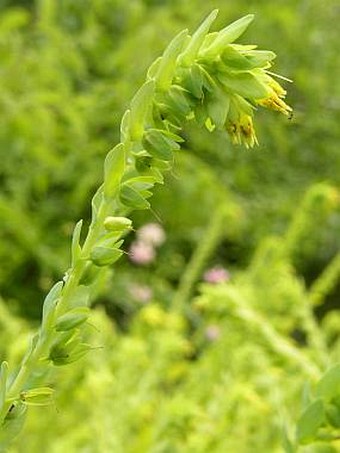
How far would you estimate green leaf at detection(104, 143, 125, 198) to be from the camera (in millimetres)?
416

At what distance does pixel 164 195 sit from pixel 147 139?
2.41 metres

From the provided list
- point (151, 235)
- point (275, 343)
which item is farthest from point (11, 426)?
point (151, 235)

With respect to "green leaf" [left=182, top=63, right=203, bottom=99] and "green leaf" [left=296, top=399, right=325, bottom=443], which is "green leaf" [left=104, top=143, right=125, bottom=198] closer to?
"green leaf" [left=182, top=63, right=203, bottom=99]

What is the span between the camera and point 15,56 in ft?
8.51

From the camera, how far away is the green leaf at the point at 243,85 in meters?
0.42

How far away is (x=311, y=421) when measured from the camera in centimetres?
52

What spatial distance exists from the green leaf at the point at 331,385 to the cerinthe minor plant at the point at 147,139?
0.46ft

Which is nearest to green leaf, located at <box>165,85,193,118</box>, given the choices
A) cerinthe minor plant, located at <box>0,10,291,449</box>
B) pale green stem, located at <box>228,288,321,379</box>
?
cerinthe minor plant, located at <box>0,10,291,449</box>

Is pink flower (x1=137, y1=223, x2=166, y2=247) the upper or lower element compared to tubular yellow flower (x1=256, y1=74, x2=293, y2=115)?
upper

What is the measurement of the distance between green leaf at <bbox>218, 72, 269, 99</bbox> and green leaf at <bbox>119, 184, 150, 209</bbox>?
0.17ft

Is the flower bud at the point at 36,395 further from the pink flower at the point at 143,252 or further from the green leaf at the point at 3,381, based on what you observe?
the pink flower at the point at 143,252

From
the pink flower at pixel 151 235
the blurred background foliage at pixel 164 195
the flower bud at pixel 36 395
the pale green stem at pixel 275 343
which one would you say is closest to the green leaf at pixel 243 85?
the flower bud at pixel 36 395

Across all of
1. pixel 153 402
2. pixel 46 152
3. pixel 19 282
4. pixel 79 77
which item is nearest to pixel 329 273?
pixel 153 402

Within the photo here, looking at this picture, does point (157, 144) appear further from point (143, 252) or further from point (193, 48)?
point (143, 252)
